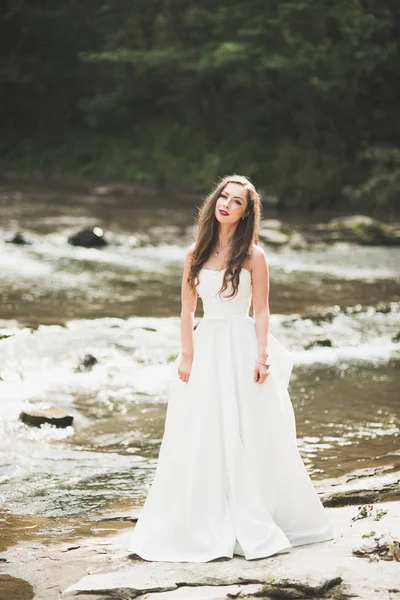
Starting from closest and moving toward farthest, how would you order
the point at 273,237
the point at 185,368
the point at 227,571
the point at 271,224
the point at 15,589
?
the point at 227,571 → the point at 15,589 → the point at 185,368 → the point at 273,237 → the point at 271,224

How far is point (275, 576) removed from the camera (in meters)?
3.89

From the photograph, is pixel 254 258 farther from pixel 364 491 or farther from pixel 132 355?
pixel 132 355

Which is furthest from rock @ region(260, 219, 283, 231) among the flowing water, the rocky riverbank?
the rocky riverbank

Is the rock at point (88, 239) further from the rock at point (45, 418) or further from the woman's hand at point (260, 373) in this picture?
the woman's hand at point (260, 373)

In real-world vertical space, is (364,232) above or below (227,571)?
below

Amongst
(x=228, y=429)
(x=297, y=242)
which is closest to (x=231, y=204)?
(x=228, y=429)

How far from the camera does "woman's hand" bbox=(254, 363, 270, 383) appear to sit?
14.4ft

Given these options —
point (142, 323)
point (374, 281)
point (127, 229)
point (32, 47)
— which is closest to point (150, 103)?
point (32, 47)

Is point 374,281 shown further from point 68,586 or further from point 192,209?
point 68,586

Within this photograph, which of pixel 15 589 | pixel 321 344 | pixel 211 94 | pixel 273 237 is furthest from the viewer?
pixel 211 94

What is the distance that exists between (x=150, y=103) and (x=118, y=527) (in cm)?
3028

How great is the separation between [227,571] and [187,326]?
3.75 ft

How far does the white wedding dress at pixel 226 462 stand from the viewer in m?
4.30

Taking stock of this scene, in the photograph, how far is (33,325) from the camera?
35.2 feet
